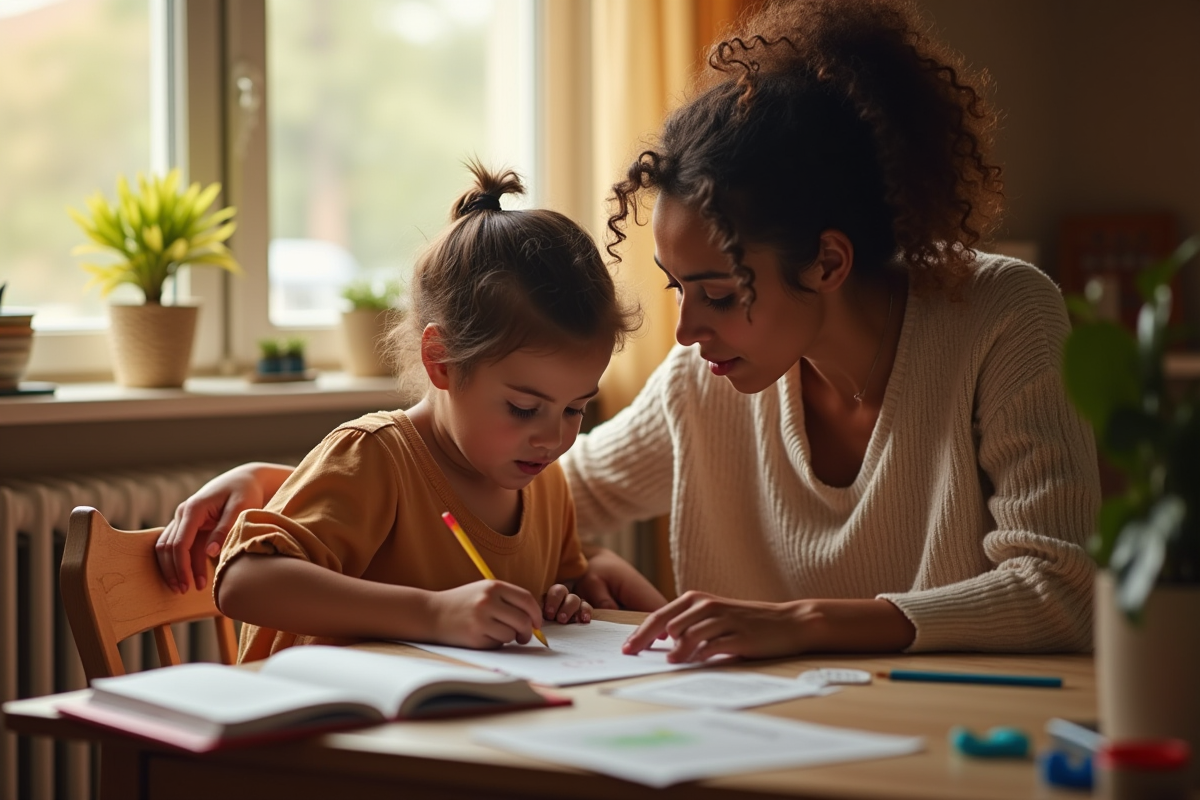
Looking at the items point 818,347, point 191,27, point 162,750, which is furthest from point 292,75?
point 162,750

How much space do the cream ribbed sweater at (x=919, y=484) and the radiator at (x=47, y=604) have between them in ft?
2.48

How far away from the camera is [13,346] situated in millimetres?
2010

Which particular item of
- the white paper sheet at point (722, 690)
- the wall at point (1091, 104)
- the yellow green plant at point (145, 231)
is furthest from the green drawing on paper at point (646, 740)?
the wall at point (1091, 104)

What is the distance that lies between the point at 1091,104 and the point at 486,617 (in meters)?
3.57

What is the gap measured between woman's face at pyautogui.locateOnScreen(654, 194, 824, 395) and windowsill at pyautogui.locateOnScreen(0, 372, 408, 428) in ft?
3.21

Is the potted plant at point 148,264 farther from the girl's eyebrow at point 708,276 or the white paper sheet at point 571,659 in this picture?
the white paper sheet at point 571,659

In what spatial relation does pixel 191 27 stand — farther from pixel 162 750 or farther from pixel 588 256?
pixel 162 750

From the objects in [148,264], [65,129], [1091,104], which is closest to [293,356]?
[148,264]

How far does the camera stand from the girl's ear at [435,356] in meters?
1.53

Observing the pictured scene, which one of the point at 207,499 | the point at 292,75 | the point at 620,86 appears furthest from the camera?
the point at 620,86

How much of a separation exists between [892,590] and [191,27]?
5.33 ft

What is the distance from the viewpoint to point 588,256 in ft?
5.10

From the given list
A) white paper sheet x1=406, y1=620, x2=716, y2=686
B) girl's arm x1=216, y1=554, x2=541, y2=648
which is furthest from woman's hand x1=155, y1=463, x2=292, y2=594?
white paper sheet x1=406, y1=620, x2=716, y2=686

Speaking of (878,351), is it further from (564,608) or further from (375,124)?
(375,124)
